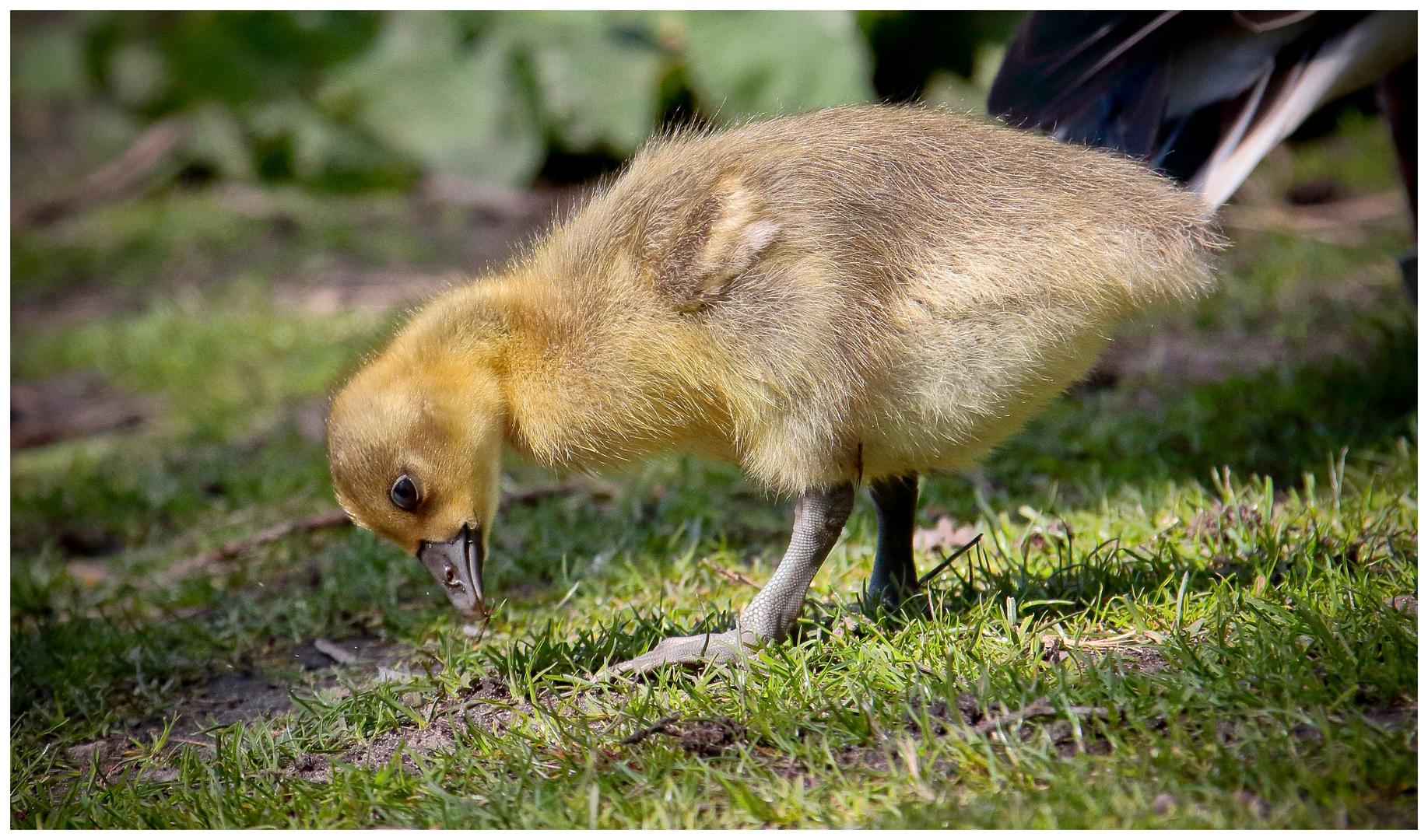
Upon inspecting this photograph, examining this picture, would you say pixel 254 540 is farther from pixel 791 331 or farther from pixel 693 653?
pixel 791 331

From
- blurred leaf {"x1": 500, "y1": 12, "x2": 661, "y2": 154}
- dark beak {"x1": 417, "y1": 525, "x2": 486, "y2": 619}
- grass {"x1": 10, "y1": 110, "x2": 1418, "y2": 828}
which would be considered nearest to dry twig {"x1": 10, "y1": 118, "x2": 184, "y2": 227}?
blurred leaf {"x1": 500, "y1": 12, "x2": 661, "y2": 154}

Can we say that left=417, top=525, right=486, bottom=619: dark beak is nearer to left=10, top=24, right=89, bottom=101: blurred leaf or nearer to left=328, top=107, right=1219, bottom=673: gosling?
left=328, top=107, right=1219, bottom=673: gosling

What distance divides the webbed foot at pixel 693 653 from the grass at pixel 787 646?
0.05 m

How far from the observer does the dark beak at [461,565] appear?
3.20 m

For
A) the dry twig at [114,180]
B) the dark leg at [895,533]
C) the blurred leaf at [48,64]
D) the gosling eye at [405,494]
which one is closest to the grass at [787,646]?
the dark leg at [895,533]

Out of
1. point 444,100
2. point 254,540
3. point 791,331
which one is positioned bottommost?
point 254,540

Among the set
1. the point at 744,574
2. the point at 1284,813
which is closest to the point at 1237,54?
the point at 744,574

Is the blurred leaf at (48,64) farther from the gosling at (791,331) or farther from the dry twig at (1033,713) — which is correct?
the dry twig at (1033,713)

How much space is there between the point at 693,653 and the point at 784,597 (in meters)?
0.26

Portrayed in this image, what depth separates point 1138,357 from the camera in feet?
18.3

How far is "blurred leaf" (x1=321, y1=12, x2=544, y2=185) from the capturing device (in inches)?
324

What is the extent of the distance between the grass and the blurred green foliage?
3.07 meters

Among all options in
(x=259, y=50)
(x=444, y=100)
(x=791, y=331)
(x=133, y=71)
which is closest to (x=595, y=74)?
(x=444, y=100)

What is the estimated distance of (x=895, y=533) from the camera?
10.5 feet
